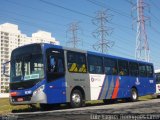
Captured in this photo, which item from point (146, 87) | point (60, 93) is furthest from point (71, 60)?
point (146, 87)

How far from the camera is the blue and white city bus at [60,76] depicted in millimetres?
14812

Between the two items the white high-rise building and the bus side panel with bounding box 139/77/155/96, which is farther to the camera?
the white high-rise building

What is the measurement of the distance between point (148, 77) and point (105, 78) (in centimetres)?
706

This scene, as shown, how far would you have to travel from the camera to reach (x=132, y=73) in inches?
908

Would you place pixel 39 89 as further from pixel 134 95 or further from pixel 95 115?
pixel 134 95

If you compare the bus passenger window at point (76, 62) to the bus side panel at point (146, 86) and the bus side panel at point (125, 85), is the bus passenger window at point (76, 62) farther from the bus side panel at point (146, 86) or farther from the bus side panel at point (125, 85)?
A: the bus side panel at point (146, 86)

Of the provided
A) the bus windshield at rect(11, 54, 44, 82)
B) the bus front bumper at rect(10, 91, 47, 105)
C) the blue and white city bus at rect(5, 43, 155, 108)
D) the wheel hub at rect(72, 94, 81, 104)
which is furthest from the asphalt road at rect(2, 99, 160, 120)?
the wheel hub at rect(72, 94, 81, 104)

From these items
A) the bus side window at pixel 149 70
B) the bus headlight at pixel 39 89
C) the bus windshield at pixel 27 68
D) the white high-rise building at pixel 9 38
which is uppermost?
the white high-rise building at pixel 9 38

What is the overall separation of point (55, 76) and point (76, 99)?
6.97 ft

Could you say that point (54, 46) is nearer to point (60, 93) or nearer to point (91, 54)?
point (60, 93)

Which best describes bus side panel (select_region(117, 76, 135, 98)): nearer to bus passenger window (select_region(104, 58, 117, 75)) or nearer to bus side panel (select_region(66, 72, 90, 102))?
bus passenger window (select_region(104, 58, 117, 75))

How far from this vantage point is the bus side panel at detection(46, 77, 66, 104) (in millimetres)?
14877

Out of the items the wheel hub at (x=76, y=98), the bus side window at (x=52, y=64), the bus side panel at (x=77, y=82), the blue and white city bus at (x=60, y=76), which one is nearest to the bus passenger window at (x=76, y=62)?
the blue and white city bus at (x=60, y=76)

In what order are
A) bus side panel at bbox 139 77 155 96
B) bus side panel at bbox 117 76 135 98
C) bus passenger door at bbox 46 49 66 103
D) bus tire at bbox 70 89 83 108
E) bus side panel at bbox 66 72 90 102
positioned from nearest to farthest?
bus passenger door at bbox 46 49 66 103 → bus side panel at bbox 66 72 90 102 → bus tire at bbox 70 89 83 108 → bus side panel at bbox 117 76 135 98 → bus side panel at bbox 139 77 155 96
